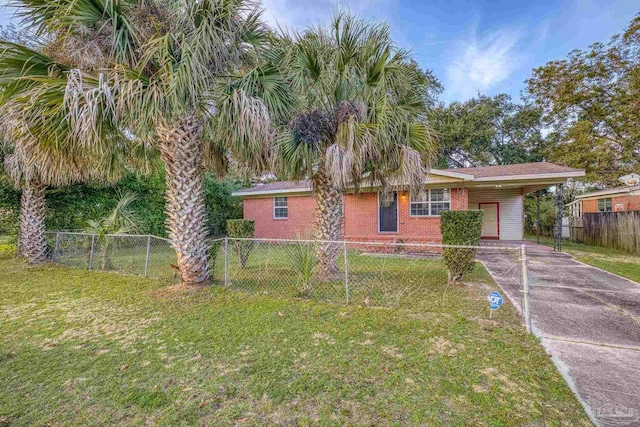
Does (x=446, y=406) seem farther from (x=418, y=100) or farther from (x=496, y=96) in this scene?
(x=496, y=96)

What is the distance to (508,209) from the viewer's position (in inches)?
558

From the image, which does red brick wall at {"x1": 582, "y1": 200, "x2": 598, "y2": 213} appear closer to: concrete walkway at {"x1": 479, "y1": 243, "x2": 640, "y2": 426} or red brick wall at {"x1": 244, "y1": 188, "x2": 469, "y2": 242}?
red brick wall at {"x1": 244, "y1": 188, "x2": 469, "y2": 242}

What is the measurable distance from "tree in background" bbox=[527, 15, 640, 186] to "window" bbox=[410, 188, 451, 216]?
808 cm

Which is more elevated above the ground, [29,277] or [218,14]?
[218,14]

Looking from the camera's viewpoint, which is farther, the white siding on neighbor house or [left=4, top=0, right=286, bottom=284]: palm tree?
the white siding on neighbor house

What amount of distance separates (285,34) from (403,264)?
22.0ft

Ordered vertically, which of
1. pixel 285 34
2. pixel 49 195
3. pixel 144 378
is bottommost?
pixel 144 378

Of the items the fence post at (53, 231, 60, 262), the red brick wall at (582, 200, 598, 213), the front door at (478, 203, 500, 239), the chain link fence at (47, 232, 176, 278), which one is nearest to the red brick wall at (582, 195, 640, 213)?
the red brick wall at (582, 200, 598, 213)

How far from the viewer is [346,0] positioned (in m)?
5.67

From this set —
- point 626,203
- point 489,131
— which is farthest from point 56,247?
point 626,203

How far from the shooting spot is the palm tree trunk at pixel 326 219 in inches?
259

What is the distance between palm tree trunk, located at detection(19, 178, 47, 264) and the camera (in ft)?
28.4

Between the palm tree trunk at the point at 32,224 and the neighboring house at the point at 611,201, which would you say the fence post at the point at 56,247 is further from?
the neighboring house at the point at 611,201

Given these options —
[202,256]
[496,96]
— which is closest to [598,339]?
[202,256]
